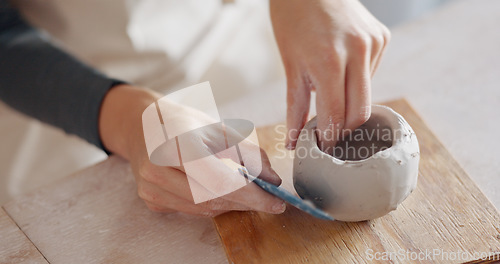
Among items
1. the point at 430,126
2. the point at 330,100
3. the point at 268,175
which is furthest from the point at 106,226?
the point at 430,126

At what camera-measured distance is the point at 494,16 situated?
3.46ft

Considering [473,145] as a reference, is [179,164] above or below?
above

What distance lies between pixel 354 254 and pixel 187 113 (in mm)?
279

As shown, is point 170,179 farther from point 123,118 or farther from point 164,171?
point 123,118

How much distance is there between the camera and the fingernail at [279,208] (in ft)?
1.90

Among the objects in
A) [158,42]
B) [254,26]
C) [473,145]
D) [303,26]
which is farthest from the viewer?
[254,26]

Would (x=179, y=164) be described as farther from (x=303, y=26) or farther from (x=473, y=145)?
(x=473, y=145)

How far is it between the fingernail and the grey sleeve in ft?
1.14

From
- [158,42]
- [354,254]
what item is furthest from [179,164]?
[158,42]

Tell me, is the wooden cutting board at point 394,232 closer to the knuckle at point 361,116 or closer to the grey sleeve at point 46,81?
the knuckle at point 361,116

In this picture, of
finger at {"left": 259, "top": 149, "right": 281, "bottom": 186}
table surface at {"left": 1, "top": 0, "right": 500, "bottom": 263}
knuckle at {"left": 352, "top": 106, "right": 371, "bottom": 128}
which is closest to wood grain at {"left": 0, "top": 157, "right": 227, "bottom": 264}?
table surface at {"left": 1, "top": 0, "right": 500, "bottom": 263}

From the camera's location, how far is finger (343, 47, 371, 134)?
60cm

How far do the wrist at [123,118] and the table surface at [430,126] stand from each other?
0.04 meters

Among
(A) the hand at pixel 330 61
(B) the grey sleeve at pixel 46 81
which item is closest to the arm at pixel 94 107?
(B) the grey sleeve at pixel 46 81
